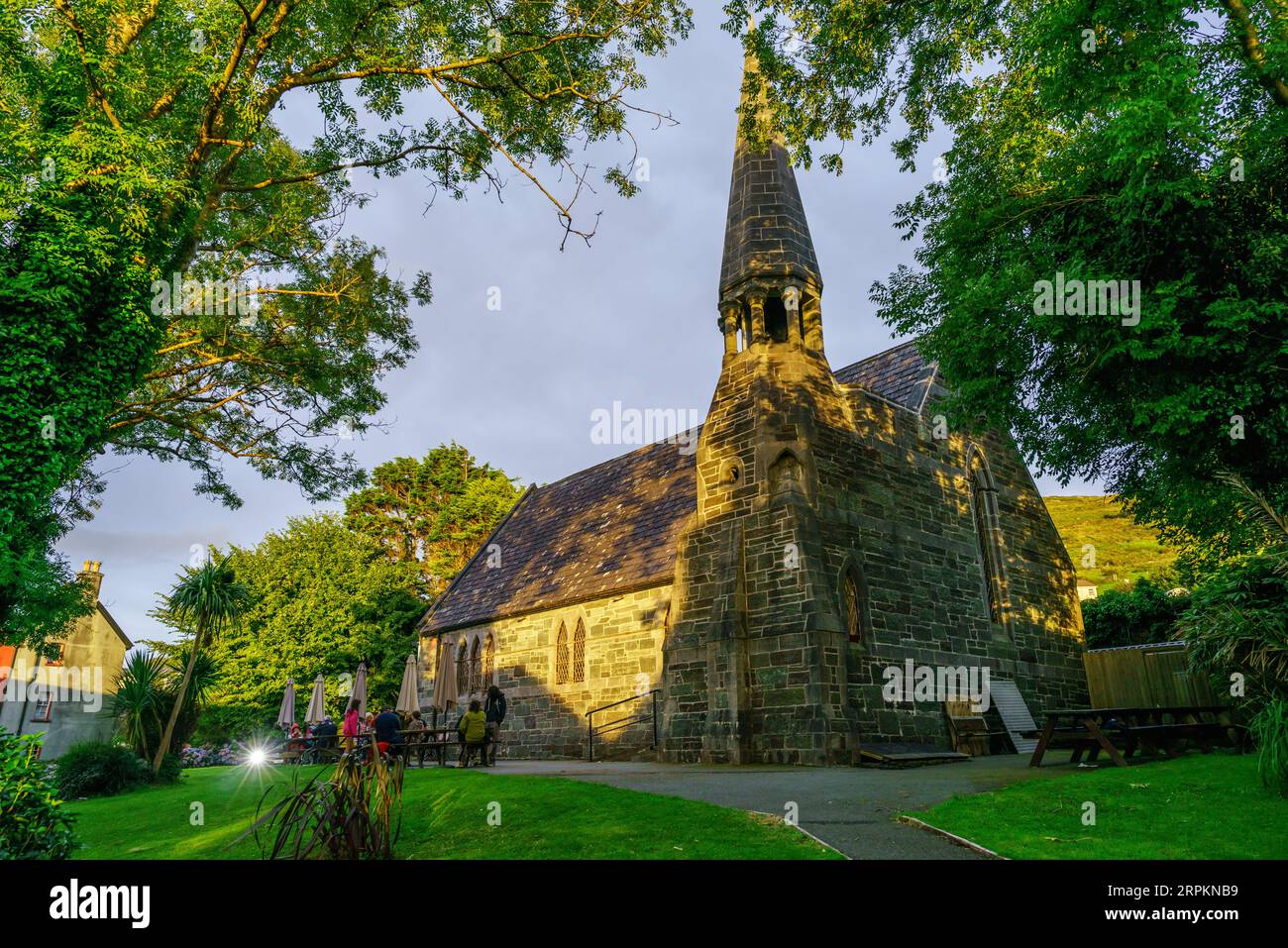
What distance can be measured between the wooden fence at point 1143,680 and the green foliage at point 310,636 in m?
29.6

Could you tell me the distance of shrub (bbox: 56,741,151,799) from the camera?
16203 mm

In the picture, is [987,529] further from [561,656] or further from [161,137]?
[161,137]

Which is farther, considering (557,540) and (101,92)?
(557,540)

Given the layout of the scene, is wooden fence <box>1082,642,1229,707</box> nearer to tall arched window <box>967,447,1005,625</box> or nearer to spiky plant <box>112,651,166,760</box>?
tall arched window <box>967,447,1005,625</box>

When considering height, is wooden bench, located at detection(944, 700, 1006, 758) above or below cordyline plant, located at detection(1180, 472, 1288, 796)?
below

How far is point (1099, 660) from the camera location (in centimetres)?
1739

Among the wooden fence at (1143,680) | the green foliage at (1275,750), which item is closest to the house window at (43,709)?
the wooden fence at (1143,680)

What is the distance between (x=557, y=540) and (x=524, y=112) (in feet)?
52.9

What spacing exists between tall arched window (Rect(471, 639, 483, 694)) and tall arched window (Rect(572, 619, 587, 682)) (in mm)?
5182

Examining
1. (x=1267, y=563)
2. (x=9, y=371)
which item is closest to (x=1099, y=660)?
(x=1267, y=563)

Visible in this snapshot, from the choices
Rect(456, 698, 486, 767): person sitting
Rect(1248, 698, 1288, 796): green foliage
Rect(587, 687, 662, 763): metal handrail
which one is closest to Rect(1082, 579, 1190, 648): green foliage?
Rect(587, 687, 662, 763): metal handrail

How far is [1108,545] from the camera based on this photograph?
69500 mm

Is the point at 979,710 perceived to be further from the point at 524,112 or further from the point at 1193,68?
the point at 524,112

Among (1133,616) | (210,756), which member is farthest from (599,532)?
(210,756)
